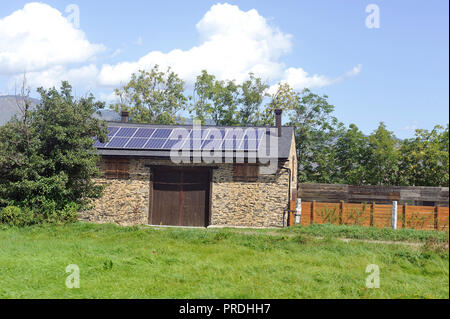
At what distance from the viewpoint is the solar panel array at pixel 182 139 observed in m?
20.9

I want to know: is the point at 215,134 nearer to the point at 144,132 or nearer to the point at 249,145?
the point at 249,145

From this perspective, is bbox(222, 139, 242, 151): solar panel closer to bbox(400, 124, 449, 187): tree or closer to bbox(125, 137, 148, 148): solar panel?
bbox(125, 137, 148, 148): solar panel

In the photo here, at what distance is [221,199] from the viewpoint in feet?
67.2

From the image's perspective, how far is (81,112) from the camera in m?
18.1

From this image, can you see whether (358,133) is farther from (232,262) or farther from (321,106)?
(232,262)

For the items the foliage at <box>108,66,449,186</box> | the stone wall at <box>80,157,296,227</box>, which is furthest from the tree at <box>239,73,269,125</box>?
the stone wall at <box>80,157,296,227</box>

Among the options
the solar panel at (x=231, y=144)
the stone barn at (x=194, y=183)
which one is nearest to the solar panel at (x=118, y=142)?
the stone barn at (x=194, y=183)

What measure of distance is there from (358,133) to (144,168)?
19709mm

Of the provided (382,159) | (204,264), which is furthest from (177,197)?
(382,159)

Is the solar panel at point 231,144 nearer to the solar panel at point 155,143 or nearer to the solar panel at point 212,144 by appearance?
the solar panel at point 212,144

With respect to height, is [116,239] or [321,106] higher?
[321,106]

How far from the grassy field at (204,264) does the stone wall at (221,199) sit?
3.88m
